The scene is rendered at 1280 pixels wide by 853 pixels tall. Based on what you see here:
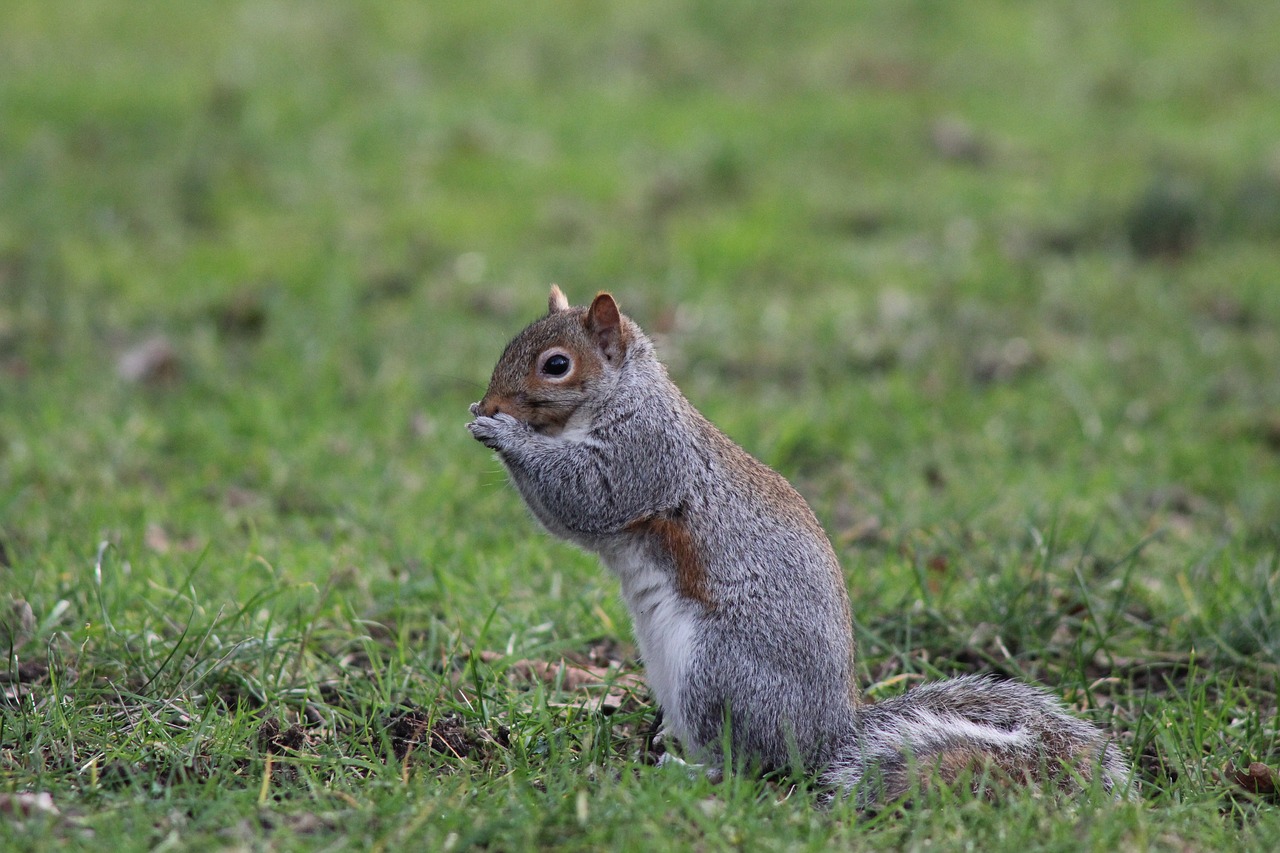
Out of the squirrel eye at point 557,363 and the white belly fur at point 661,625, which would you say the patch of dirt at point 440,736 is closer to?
→ the white belly fur at point 661,625

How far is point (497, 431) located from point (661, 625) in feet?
1.80

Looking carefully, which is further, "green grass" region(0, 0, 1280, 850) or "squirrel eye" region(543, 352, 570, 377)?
"squirrel eye" region(543, 352, 570, 377)

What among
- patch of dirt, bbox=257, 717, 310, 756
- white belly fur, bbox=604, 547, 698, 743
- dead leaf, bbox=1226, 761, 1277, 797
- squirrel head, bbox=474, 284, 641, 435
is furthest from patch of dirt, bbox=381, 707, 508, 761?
dead leaf, bbox=1226, 761, 1277, 797

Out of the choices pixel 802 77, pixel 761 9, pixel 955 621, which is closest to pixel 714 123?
pixel 802 77

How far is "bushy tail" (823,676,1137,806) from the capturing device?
274cm

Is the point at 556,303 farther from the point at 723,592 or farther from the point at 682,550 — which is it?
the point at 723,592

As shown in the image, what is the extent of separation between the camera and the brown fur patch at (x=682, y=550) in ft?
9.46

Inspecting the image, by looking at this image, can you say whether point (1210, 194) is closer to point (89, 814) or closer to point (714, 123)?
point (714, 123)

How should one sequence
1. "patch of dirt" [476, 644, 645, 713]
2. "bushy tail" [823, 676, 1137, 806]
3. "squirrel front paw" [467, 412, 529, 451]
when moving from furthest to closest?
1. "patch of dirt" [476, 644, 645, 713]
2. "squirrel front paw" [467, 412, 529, 451]
3. "bushy tail" [823, 676, 1137, 806]

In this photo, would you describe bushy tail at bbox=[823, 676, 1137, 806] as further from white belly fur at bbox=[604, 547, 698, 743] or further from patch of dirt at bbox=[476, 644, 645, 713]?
patch of dirt at bbox=[476, 644, 645, 713]

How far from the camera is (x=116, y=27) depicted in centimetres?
926

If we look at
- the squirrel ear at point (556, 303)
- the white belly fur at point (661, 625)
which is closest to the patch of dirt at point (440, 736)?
the white belly fur at point (661, 625)

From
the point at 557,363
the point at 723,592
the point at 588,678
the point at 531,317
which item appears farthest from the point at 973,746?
the point at 531,317

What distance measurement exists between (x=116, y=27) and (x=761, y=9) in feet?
14.6
